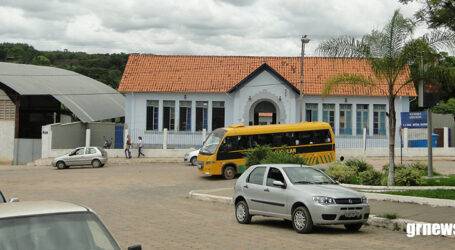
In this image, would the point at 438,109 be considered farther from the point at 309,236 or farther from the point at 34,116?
the point at 309,236

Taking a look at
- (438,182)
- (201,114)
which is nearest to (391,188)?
(438,182)

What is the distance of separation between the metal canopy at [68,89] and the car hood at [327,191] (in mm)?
33677

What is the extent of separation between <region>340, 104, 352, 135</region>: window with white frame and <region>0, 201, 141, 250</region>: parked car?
3822cm

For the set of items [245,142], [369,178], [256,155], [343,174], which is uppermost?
[245,142]

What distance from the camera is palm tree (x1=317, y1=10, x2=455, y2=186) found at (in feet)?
62.7

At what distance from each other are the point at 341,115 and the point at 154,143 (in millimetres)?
14089

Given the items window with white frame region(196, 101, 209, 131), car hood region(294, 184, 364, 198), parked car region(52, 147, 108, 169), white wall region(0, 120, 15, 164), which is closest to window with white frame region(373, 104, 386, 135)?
window with white frame region(196, 101, 209, 131)

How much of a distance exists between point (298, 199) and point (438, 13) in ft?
27.4

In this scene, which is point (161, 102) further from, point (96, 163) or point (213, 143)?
point (213, 143)

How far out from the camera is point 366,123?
4284 cm

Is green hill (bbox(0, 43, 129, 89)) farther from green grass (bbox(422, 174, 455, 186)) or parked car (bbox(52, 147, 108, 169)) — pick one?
green grass (bbox(422, 174, 455, 186))

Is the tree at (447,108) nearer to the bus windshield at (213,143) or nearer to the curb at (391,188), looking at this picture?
the bus windshield at (213,143)

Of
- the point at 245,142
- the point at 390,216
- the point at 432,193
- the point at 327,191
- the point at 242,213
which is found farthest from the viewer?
the point at 245,142

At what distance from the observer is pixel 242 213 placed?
15.1 metres
